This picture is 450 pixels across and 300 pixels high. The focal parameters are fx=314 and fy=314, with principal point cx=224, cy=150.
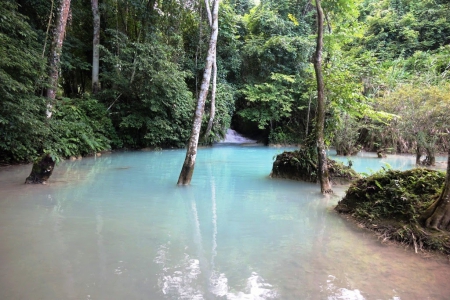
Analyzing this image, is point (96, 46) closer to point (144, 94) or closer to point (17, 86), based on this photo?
point (144, 94)

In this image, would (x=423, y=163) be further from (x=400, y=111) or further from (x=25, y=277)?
(x=25, y=277)

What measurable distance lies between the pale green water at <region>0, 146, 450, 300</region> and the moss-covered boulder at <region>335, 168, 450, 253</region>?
0.98 feet

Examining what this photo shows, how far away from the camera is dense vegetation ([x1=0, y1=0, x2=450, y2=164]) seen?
30.3 ft

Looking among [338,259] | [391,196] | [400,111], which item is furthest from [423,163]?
[338,259]

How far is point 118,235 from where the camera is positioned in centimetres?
441

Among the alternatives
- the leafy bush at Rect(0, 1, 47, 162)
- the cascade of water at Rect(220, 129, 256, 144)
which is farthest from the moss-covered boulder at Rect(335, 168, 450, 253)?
the cascade of water at Rect(220, 129, 256, 144)

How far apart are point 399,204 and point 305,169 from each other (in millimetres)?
4338

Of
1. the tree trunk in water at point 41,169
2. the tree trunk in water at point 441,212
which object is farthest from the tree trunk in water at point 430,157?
the tree trunk in water at point 41,169

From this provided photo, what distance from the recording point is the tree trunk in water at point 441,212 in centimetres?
402

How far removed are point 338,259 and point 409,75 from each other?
20020mm

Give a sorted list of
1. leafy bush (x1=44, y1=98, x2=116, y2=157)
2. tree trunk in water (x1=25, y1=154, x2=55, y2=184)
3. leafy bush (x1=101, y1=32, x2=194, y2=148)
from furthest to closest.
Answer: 1. leafy bush (x1=101, y1=32, x2=194, y2=148)
2. leafy bush (x1=44, y1=98, x2=116, y2=157)
3. tree trunk in water (x1=25, y1=154, x2=55, y2=184)

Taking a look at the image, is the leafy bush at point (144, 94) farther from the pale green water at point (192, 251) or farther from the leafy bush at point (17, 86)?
the pale green water at point (192, 251)

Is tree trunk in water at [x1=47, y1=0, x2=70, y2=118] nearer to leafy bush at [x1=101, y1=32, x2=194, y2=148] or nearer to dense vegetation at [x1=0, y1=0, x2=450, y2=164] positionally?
dense vegetation at [x1=0, y1=0, x2=450, y2=164]

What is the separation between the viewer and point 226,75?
24.2m
